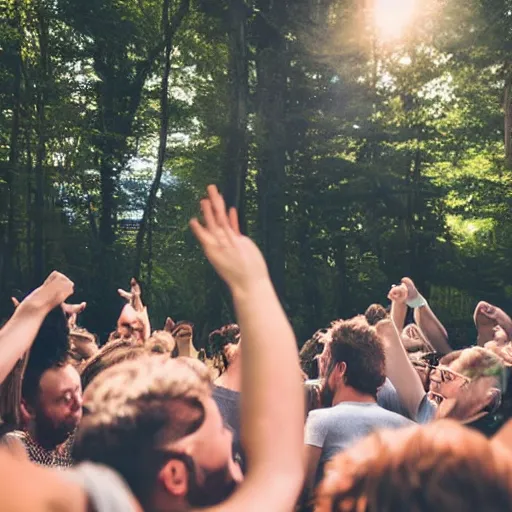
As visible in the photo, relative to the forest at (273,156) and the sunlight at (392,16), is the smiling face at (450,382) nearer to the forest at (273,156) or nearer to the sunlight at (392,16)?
the forest at (273,156)

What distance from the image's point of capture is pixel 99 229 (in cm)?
3028

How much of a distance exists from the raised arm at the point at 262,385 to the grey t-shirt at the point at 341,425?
1.95 metres

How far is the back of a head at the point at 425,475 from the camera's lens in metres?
1.26

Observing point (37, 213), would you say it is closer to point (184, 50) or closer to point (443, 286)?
point (184, 50)

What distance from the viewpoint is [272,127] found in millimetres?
28828

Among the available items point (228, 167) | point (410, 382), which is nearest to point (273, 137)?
point (228, 167)

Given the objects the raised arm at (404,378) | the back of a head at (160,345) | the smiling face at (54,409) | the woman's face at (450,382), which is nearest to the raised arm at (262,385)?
the smiling face at (54,409)

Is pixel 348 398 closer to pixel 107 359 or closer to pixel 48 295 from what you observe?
pixel 107 359

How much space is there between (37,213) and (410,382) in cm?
2530

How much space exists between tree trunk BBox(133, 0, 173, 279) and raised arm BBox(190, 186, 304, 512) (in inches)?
1075

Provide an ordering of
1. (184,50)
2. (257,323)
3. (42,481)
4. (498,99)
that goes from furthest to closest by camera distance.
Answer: (184,50)
(498,99)
(257,323)
(42,481)

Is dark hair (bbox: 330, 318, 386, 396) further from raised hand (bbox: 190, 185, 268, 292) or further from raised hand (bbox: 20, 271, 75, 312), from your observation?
raised hand (bbox: 190, 185, 268, 292)

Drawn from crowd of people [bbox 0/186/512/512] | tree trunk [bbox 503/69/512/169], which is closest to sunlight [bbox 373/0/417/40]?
tree trunk [bbox 503/69/512/169]

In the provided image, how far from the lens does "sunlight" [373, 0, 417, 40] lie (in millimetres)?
28719
